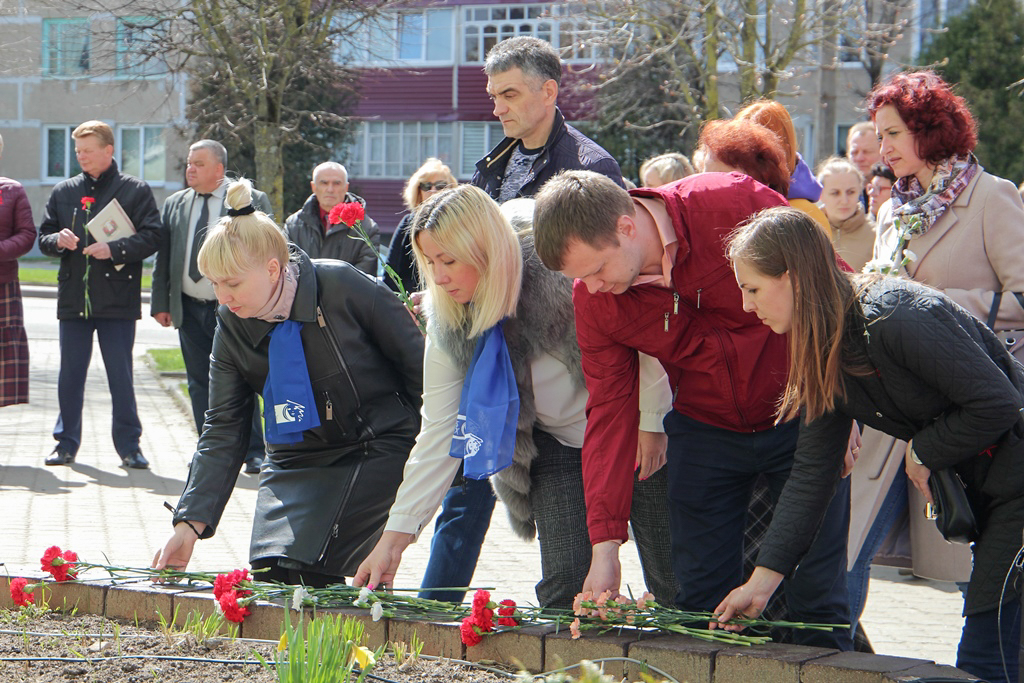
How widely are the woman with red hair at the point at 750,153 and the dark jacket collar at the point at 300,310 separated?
1489mm

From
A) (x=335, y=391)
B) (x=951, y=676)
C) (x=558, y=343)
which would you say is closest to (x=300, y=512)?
(x=335, y=391)

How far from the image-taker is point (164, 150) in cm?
3706

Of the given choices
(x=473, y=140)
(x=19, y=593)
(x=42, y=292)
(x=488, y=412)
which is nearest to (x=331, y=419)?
(x=488, y=412)

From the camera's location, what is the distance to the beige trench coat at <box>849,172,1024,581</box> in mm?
4191

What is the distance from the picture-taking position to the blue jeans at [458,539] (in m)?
4.41

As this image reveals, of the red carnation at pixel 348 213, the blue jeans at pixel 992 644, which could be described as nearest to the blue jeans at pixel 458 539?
the red carnation at pixel 348 213

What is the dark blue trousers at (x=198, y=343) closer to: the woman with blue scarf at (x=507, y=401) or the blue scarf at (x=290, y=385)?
the blue scarf at (x=290, y=385)

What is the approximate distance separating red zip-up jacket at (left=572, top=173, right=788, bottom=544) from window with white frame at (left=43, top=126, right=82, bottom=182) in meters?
36.6

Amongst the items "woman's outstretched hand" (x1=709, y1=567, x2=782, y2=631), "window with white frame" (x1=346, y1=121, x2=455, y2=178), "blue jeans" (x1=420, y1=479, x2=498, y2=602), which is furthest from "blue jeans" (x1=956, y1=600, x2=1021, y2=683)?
"window with white frame" (x1=346, y1=121, x2=455, y2=178)

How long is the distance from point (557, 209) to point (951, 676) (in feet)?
4.86

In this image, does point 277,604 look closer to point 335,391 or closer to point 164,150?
point 335,391

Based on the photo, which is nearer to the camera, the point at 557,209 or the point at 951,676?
the point at 951,676

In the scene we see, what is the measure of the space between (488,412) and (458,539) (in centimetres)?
94

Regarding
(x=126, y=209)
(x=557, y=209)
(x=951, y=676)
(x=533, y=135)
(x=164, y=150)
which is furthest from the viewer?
(x=164, y=150)
